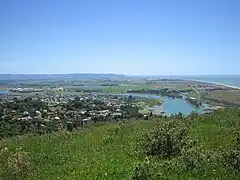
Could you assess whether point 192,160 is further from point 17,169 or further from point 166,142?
point 17,169

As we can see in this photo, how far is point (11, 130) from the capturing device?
27094mm

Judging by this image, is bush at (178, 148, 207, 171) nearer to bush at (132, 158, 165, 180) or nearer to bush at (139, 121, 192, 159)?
bush at (132, 158, 165, 180)

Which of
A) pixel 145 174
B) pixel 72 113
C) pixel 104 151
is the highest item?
pixel 145 174

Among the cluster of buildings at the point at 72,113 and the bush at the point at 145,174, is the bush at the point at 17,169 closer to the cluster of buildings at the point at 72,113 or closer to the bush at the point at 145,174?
the bush at the point at 145,174

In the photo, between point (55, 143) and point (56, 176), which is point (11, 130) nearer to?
point (55, 143)

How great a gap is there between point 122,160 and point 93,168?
3.66ft

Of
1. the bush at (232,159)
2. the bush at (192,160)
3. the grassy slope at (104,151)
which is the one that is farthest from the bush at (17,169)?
the bush at (232,159)

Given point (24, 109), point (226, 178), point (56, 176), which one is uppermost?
point (226, 178)

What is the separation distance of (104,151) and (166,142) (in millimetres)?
2803

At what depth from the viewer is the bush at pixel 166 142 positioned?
33.2ft

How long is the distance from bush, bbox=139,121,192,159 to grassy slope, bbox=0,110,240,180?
581 mm

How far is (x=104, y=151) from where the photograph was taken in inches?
478

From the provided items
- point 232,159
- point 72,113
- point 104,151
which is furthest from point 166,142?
point 72,113

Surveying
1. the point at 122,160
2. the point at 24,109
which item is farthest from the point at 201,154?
the point at 24,109
